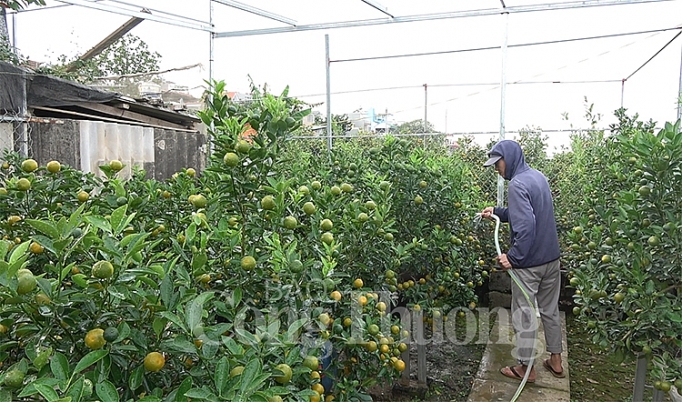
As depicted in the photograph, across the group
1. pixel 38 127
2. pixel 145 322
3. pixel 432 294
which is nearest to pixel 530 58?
pixel 432 294

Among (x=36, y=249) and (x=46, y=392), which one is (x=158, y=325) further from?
(x=36, y=249)

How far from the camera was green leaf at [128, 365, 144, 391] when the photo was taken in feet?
3.69

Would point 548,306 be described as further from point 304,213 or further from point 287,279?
point 287,279

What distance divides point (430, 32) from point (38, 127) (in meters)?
3.65

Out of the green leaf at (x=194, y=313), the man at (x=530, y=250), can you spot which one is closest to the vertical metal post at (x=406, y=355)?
the man at (x=530, y=250)

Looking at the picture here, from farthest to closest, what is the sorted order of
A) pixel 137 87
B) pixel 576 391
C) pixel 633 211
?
pixel 137 87 → pixel 576 391 → pixel 633 211

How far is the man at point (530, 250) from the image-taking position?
3396 mm

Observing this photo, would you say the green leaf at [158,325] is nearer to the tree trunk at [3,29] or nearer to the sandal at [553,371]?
the sandal at [553,371]

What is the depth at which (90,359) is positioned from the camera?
1.06 meters

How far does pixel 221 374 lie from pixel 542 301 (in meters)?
3.02

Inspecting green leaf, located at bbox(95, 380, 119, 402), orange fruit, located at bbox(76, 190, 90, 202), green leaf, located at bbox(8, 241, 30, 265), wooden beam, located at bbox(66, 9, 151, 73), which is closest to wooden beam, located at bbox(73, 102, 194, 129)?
wooden beam, located at bbox(66, 9, 151, 73)

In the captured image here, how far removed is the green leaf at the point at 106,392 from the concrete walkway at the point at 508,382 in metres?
2.74

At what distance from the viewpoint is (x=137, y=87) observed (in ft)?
28.3

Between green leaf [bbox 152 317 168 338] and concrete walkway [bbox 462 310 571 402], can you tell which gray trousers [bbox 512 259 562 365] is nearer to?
concrete walkway [bbox 462 310 571 402]
